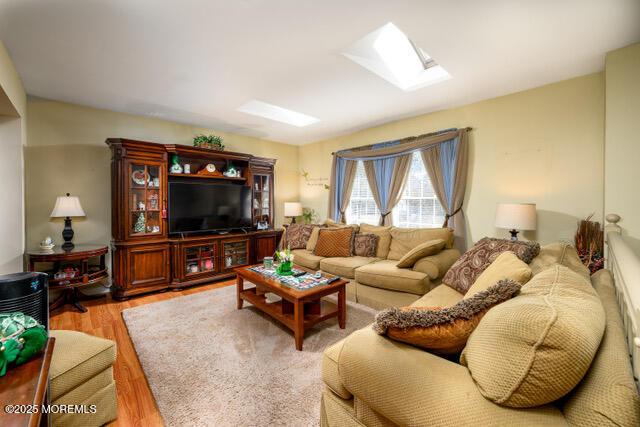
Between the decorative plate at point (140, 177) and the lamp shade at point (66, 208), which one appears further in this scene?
the decorative plate at point (140, 177)

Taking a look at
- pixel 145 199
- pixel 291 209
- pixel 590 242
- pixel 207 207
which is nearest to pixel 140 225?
pixel 145 199

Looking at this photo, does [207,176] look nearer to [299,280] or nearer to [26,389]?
[299,280]

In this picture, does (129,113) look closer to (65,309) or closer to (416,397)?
(65,309)

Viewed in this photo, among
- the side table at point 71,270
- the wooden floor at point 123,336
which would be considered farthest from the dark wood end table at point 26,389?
the side table at point 71,270

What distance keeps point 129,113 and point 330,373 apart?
4.44m

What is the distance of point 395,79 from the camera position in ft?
9.74

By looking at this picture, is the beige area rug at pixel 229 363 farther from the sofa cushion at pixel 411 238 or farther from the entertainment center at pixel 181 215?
the sofa cushion at pixel 411 238

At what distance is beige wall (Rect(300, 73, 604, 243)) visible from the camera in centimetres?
282

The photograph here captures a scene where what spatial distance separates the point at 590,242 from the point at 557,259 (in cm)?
120

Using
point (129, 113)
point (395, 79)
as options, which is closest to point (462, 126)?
point (395, 79)

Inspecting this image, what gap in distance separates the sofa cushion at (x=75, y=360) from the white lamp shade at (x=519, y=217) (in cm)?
355

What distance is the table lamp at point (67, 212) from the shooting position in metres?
3.21

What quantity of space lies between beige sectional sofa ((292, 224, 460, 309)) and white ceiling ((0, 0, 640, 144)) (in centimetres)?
179

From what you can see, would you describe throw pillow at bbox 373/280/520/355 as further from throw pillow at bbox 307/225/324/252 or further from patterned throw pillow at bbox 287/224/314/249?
patterned throw pillow at bbox 287/224/314/249
